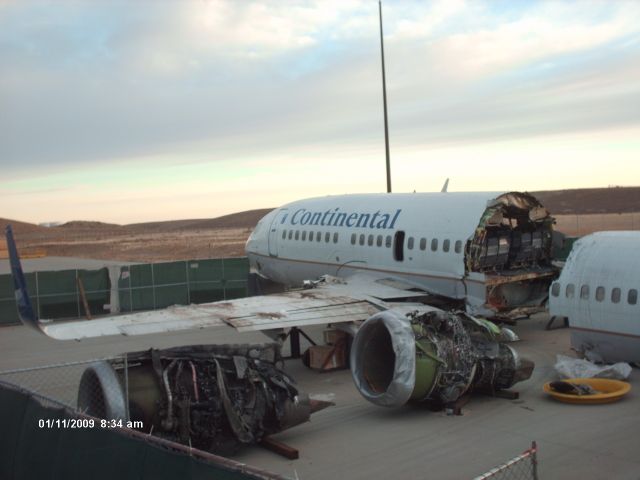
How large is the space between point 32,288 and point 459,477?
2097cm

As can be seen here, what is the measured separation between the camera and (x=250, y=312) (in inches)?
601

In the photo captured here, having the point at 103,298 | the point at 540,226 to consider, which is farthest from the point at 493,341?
the point at 103,298

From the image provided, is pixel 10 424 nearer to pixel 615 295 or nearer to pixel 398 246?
pixel 615 295

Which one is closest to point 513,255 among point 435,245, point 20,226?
point 435,245

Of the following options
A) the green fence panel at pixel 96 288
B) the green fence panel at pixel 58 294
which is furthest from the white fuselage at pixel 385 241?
the green fence panel at pixel 58 294

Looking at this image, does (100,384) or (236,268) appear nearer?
(100,384)

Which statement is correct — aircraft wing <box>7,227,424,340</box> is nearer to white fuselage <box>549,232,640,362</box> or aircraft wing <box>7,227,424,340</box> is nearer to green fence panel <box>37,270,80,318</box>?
white fuselage <box>549,232,640,362</box>

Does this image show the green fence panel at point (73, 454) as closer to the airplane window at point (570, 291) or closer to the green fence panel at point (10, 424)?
the green fence panel at point (10, 424)

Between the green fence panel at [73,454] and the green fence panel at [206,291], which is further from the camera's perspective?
the green fence panel at [206,291]

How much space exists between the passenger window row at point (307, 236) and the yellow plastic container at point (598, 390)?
396 inches

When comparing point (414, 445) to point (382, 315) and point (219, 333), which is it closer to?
point (382, 315)

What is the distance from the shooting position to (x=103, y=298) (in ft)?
89.1

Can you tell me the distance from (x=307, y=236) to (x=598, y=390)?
1191 cm

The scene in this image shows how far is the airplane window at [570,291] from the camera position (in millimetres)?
14875
